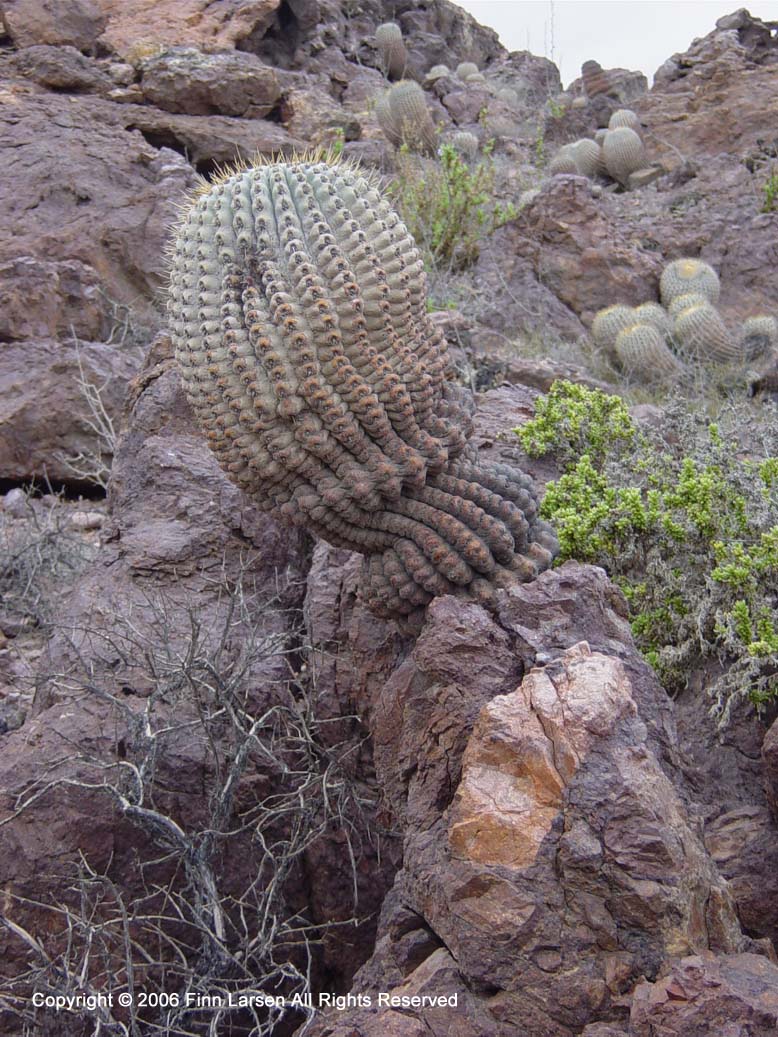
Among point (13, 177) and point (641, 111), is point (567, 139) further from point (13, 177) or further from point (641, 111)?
point (13, 177)

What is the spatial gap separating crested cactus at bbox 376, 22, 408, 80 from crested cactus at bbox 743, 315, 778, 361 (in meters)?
7.24

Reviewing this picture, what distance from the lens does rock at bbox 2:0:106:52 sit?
895 cm

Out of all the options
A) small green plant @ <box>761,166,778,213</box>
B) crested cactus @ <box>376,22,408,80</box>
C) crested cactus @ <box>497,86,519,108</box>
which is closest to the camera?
small green plant @ <box>761,166,778,213</box>

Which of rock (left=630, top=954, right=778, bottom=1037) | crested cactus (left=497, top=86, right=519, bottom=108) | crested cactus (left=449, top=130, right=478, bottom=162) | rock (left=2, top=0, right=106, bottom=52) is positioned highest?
rock (left=2, top=0, right=106, bottom=52)

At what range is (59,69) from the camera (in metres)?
8.55

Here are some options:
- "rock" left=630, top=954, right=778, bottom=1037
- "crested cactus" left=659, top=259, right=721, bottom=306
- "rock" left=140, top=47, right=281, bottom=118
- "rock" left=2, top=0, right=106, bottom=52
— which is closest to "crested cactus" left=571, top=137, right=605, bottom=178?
"crested cactus" left=659, top=259, right=721, bottom=306

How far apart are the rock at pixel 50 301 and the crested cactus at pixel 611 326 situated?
3.82 m

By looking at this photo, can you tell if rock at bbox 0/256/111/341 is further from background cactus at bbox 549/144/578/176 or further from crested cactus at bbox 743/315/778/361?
background cactus at bbox 549/144/578/176

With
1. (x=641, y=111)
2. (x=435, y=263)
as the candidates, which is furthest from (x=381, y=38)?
(x=435, y=263)

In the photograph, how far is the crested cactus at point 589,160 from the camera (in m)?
10.9

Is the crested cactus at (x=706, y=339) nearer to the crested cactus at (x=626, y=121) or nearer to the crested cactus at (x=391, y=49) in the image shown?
the crested cactus at (x=626, y=121)

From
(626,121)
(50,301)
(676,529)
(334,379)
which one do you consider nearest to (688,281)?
(626,121)

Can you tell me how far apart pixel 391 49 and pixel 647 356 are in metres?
7.94

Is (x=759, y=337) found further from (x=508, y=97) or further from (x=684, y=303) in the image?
(x=508, y=97)
